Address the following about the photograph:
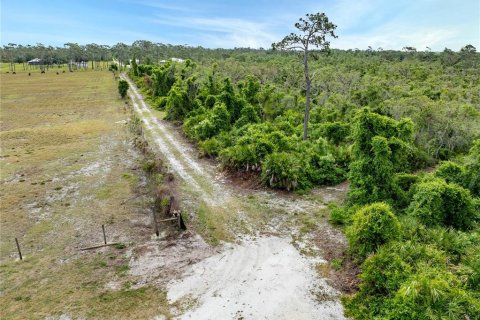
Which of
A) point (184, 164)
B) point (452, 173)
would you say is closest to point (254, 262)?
point (452, 173)

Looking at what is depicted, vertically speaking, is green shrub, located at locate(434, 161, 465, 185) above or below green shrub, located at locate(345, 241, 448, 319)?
above

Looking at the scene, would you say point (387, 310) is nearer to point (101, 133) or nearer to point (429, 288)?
point (429, 288)

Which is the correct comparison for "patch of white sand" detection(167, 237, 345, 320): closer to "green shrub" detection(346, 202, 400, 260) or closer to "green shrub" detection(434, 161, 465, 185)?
"green shrub" detection(346, 202, 400, 260)

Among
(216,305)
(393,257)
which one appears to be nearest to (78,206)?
(216,305)

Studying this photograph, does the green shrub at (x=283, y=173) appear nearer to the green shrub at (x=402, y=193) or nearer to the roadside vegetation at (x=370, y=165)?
the roadside vegetation at (x=370, y=165)

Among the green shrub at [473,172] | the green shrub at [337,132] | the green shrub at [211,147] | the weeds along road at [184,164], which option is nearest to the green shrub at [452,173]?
the green shrub at [473,172]

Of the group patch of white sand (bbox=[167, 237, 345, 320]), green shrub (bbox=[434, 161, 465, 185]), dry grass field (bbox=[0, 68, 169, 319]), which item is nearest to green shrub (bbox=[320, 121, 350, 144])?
green shrub (bbox=[434, 161, 465, 185])
